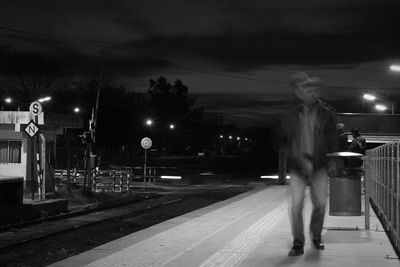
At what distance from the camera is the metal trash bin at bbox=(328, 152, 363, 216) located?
9.93 metres

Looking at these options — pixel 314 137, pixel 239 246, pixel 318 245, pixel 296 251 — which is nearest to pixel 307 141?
pixel 314 137

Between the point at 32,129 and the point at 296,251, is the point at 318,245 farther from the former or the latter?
the point at 32,129

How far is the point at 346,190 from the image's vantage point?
32.9ft

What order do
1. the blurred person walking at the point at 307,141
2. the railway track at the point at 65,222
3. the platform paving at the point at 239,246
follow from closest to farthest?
the blurred person walking at the point at 307,141, the platform paving at the point at 239,246, the railway track at the point at 65,222

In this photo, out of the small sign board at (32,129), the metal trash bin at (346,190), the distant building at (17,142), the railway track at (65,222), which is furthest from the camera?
the distant building at (17,142)

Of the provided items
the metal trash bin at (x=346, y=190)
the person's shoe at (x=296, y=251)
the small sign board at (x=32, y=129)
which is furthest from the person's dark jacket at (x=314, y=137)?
the small sign board at (x=32, y=129)

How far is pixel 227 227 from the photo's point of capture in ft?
33.9

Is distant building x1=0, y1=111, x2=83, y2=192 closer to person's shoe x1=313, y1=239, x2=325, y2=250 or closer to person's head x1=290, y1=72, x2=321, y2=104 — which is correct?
person's shoe x1=313, y1=239, x2=325, y2=250

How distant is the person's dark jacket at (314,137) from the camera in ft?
21.5

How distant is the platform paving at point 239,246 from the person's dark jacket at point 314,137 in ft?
3.48

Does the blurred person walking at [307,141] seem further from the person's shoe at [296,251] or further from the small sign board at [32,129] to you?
the small sign board at [32,129]

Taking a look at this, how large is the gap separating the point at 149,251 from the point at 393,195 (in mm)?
3272

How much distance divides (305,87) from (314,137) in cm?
54

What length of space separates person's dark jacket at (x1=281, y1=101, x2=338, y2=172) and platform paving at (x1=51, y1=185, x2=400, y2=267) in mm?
1061
